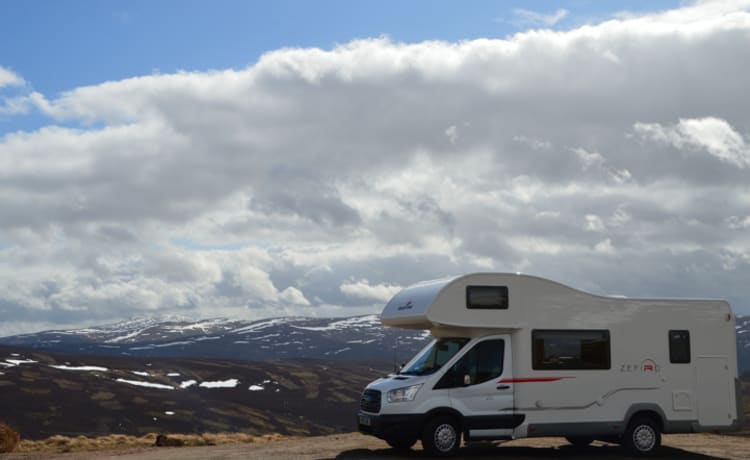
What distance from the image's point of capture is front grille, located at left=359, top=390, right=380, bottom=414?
19562 mm

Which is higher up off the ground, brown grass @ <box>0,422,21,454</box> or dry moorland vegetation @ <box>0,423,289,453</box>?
brown grass @ <box>0,422,21,454</box>

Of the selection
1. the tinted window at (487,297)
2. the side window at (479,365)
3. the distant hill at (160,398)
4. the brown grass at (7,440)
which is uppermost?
the tinted window at (487,297)

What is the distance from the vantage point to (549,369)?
20031 mm

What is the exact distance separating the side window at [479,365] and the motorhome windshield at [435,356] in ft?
0.92

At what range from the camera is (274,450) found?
75.0 ft

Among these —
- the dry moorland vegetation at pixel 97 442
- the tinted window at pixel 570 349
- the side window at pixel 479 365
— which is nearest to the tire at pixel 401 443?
the side window at pixel 479 365

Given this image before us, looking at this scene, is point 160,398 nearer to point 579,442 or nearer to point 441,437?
point 579,442

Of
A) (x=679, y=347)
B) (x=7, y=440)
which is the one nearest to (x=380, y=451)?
(x=679, y=347)

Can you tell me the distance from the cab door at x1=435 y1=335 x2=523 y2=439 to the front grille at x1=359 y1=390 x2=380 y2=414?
4.63 feet

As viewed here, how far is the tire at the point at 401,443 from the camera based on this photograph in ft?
64.9

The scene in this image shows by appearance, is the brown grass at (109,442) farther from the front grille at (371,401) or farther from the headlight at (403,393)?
the headlight at (403,393)

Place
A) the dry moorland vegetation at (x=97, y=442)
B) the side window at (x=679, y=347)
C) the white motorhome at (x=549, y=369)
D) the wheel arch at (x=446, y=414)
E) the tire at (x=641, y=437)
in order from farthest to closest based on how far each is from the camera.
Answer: the dry moorland vegetation at (x=97, y=442) < the side window at (x=679, y=347) < the tire at (x=641, y=437) < the white motorhome at (x=549, y=369) < the wheel arch at (x=446, y=414)

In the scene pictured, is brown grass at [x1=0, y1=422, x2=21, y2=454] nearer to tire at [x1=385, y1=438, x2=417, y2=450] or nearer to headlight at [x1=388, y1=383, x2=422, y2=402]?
tire at [x1=385, y1=438, x2=417, y2=450]

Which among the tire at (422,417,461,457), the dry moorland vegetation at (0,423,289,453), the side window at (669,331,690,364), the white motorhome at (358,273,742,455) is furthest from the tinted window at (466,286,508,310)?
the dry moorland vegetation at (0,423,289,453)
